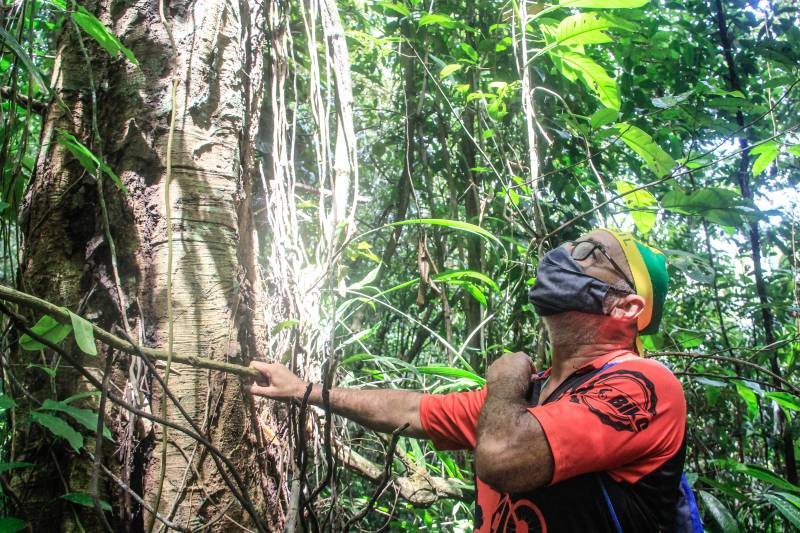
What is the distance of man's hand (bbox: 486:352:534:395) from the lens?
1251 mm

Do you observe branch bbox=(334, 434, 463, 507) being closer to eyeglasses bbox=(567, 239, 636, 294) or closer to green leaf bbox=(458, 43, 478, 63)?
eyeglasses bbox=(567, 239, 636, 294)

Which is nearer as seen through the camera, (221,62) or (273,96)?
(221,62)

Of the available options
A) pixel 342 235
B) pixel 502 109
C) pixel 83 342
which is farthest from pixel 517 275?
pixel 83 342

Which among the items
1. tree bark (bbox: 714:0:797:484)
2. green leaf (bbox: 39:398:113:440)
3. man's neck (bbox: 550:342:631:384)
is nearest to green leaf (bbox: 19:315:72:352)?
green leaf (bbox: 39:398:113:440)

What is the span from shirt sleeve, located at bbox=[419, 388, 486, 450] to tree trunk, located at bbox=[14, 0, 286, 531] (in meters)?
0.44

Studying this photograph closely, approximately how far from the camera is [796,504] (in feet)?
5.62

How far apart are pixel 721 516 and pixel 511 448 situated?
1130 millimetres

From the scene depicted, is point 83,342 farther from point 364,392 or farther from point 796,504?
point 796,504

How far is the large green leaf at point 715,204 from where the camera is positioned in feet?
5.80

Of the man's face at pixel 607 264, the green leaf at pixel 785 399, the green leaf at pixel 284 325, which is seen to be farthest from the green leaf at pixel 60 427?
the green leaf at pixel 785 399

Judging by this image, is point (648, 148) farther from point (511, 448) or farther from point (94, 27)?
point (94, 27)

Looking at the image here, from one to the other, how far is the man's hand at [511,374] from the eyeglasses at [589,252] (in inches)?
12.6

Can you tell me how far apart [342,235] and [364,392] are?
479mm

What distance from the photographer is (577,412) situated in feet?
3.62
